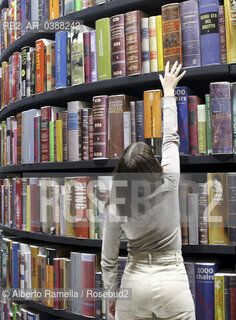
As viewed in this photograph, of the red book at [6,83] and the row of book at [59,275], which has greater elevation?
the red book at [6,83]

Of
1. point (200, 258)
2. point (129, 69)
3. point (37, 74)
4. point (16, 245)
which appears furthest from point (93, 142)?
point (16, 245)

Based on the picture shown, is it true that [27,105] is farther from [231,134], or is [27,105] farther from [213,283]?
[213,283]

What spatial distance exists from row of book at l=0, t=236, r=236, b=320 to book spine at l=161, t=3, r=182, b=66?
767mm

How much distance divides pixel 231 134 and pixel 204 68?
258 mm

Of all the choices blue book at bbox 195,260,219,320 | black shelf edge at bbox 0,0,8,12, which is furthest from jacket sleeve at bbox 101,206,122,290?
black shelf edge at bbox 0,0,8,12

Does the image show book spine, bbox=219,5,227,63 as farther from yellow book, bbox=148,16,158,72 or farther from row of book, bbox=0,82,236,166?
yellow book, bbox=148,16,158,72

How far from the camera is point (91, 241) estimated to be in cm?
171

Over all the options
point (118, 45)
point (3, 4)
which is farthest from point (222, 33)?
point (3, 4)

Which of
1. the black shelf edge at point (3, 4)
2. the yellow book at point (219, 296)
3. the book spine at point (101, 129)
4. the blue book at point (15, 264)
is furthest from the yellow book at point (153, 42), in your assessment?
the black shelf edge at point (3, 4)

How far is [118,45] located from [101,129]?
1.12 ft

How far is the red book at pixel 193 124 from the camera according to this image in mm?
1535

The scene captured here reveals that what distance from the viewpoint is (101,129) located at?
66.7 inches

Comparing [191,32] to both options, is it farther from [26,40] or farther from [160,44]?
[26,40]

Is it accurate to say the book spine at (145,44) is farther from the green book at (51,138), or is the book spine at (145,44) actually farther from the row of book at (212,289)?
the row of book at (212,289)
